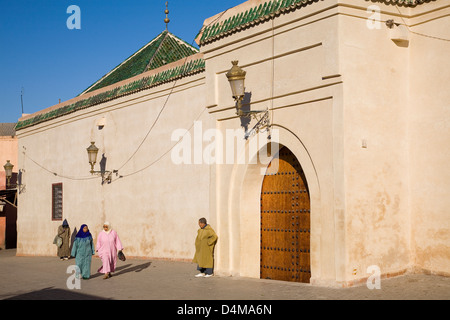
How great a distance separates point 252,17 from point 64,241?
1054 cm

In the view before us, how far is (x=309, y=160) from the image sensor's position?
960cm

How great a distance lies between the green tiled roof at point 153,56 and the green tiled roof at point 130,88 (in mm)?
Result: 1381

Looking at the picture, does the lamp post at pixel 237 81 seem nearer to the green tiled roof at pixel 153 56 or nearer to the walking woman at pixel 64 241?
the green tiled roof at pixel 153 56

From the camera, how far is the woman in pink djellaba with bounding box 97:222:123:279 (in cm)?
1232

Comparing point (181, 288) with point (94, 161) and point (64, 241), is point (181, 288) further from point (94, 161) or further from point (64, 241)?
point (64, 241)

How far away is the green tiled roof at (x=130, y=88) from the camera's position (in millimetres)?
13758

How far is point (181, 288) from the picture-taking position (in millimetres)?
9945

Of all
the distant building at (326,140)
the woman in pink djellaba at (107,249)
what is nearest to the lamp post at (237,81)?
the distant building at (326,140)

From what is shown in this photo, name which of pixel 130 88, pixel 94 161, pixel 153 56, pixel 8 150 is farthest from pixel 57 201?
pixel 8 150

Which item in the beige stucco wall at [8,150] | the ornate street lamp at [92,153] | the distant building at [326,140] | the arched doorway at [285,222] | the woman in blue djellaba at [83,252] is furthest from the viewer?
the beige stucco wall at [8,150]

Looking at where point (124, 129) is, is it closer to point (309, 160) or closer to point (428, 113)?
point (309, 160)

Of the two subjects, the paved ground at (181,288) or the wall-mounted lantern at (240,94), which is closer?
the paved ground at (181,288)
